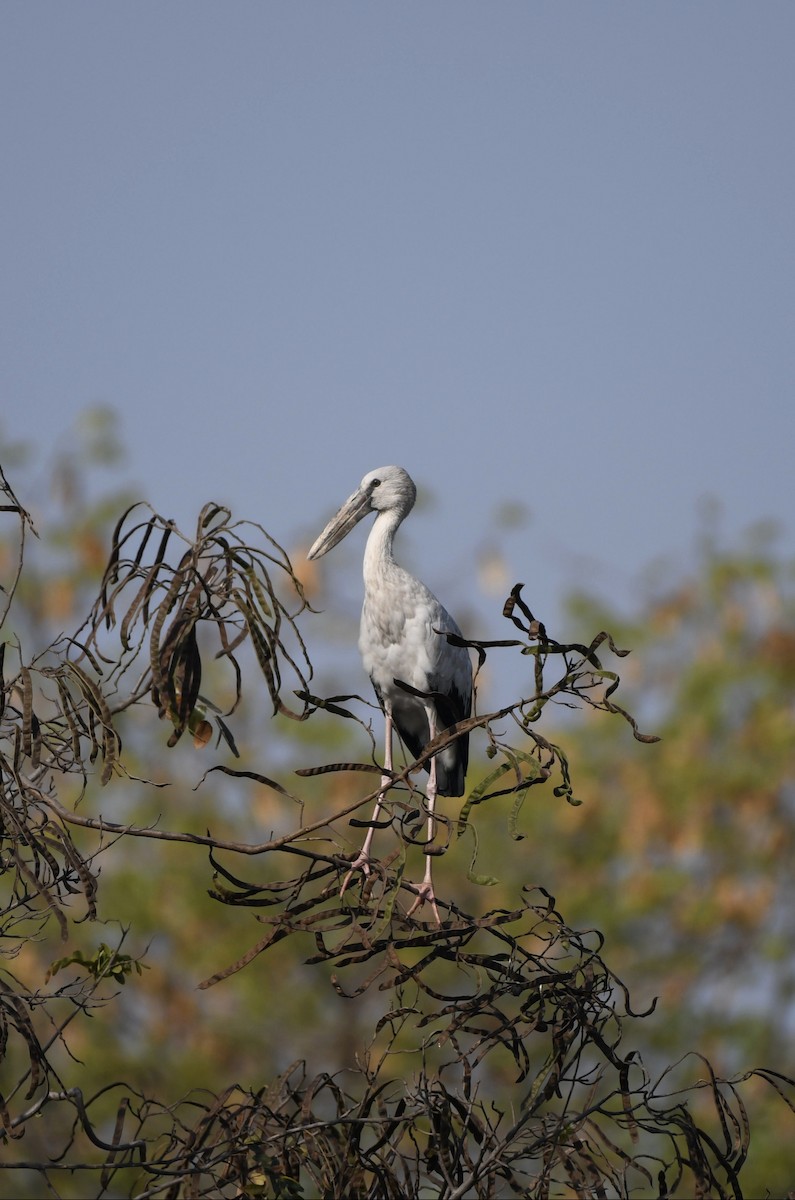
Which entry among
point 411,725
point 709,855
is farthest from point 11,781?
point 709,855

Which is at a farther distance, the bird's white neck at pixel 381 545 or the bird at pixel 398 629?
the bird's white neck at pixel 381 545

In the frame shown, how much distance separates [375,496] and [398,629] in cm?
75

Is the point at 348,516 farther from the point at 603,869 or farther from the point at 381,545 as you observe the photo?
the point at 603,869

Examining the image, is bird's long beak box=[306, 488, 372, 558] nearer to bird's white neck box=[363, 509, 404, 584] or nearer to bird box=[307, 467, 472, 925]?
bird box=[307, 467, 472, 925]

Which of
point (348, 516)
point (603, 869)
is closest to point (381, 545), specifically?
point (348, 516)

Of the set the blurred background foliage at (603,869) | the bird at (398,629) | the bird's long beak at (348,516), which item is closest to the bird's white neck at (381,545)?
the bird at (398,629)

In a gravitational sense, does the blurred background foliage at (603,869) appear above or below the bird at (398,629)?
above

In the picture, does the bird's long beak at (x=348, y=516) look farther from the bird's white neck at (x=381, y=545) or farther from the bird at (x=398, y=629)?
the bird's white neck at (x=381, y=545)

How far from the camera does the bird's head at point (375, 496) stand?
6.07 meters

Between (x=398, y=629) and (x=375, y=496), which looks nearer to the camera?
(x=375, y=496)

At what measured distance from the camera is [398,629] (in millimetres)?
6586

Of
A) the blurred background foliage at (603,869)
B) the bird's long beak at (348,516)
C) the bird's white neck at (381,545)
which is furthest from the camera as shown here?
the blurred background foliage at (603,869)

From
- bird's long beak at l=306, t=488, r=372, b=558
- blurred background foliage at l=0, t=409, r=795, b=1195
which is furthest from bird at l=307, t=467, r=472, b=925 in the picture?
blurred background foliage at l=0, t=409, r=795, b=1195

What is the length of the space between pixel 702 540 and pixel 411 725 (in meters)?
11.7
